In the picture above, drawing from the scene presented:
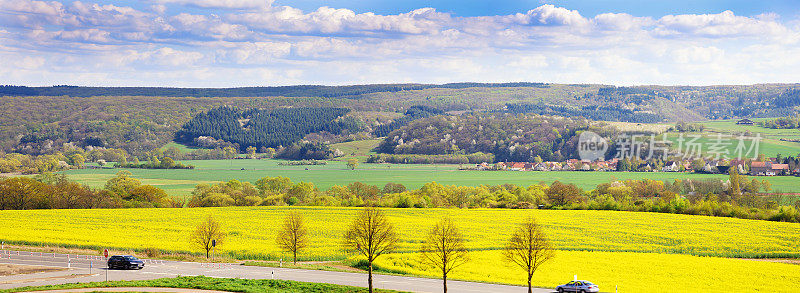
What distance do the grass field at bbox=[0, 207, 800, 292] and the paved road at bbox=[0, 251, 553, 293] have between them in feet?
14.5

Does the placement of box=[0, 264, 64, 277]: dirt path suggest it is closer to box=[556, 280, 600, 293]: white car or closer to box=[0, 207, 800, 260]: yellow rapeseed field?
box=[0, 207, 800, 260]: yellow rapeseed field

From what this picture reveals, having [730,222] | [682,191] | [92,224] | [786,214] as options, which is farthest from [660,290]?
[682,191]

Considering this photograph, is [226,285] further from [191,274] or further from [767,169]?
[767,169]

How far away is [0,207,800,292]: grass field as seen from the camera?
52688 mm

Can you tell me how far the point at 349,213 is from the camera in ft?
306

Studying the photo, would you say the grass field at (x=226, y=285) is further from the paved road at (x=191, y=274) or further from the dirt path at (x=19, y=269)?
the dirt path at (x=19, y=269)

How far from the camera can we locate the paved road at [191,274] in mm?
45094

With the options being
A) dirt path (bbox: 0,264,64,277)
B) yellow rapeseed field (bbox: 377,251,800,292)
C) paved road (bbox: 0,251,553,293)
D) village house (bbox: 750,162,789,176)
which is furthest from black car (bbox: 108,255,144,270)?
village house (bbox: 750,162,789,176)

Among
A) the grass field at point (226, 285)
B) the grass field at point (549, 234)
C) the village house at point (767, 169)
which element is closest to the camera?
the grass field at point (226, 285)

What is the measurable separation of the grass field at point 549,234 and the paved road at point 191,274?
4.41m

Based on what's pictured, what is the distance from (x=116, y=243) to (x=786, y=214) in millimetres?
77304

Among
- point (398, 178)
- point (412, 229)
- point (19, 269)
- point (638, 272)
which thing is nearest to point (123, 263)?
point (19, 269)

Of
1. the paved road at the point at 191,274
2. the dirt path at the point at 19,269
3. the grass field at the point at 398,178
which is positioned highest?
the dirt path at the point at 19,269

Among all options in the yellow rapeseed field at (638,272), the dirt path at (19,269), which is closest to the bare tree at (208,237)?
the dirt path at (19,269)
